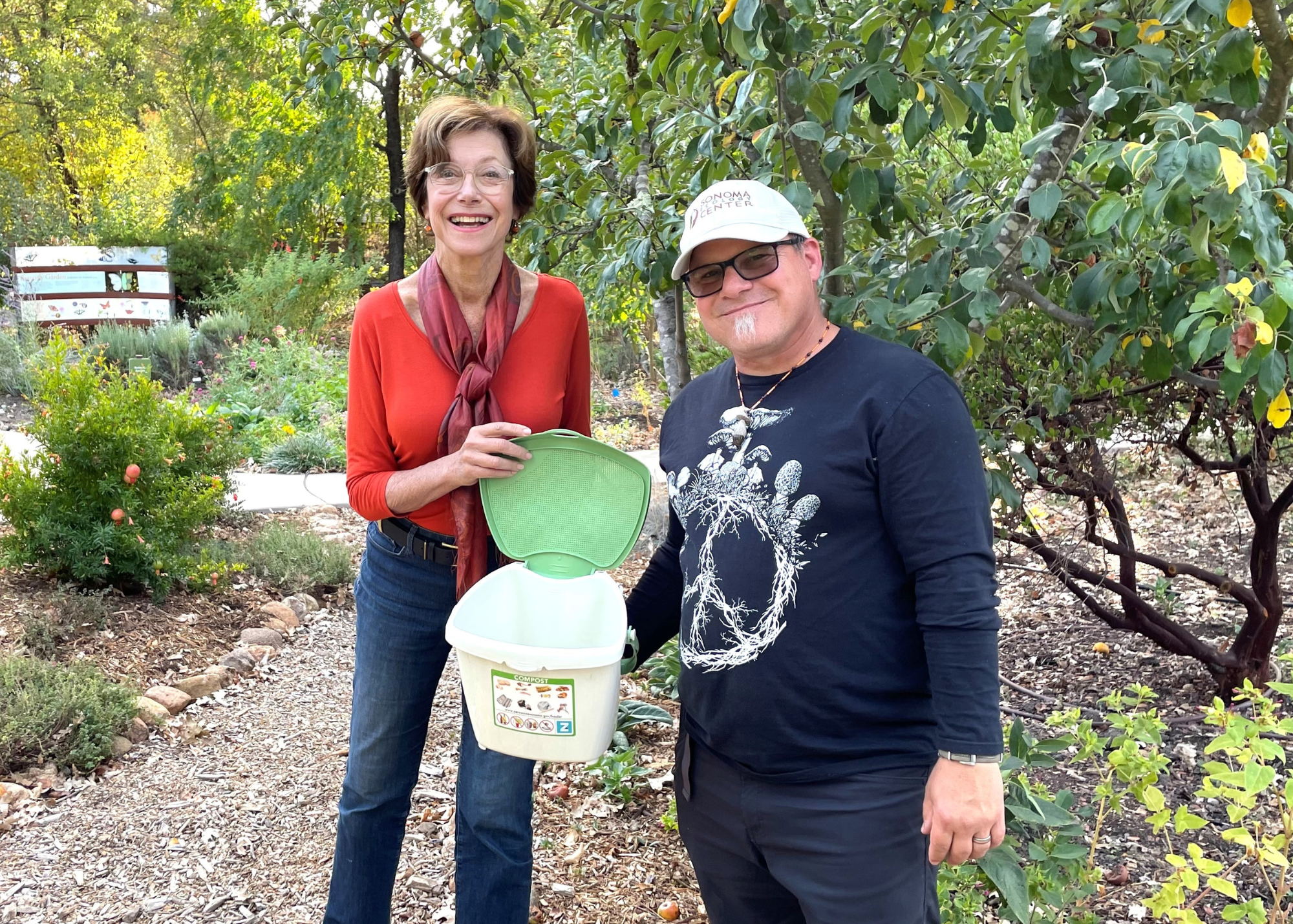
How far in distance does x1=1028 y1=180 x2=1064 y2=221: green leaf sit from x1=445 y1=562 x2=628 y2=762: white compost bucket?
96cm

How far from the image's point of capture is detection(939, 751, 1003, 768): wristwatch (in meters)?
1.37

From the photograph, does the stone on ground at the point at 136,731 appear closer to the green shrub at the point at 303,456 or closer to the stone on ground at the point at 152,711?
the stone on ground at the point at 152,711

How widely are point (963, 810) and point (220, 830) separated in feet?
8.23

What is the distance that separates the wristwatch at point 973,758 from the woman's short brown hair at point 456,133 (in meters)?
1.33

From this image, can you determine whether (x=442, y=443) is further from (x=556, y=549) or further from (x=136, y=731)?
(x=136, y=731)

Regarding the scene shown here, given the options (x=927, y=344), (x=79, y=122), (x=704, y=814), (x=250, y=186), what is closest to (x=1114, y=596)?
(x=927, y=344)

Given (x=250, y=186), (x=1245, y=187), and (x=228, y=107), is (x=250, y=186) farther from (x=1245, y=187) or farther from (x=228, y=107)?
(x=1245, y=187)

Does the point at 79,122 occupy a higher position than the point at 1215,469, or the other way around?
the point at 79,122

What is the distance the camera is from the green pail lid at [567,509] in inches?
74.2

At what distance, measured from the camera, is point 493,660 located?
5.32ft

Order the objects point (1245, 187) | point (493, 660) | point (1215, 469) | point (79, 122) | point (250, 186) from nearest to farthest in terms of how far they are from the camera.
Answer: point (1245, 187) → point (493, 660) → point (1215, 469) → point (250, 186) → point (79, 122)

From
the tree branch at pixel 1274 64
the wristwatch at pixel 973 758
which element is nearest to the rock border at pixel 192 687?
the wristwatch at pixel 973 758

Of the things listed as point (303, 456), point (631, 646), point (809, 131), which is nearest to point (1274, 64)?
point (809, 131)

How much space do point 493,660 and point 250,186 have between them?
15.1 meters
